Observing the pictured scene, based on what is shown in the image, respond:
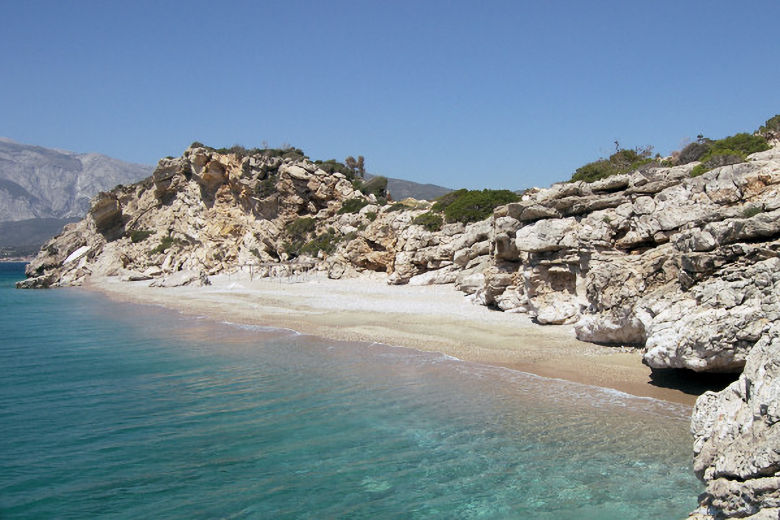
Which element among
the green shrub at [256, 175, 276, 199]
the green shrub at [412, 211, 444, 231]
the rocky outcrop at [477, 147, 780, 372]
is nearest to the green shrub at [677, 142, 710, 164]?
the rocky outcrop at [477, 147, 780, 372]

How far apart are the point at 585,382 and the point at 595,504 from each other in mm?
5015

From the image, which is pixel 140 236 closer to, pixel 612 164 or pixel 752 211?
pixel 612 164

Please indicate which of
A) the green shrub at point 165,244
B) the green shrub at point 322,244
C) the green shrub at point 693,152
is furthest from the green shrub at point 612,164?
the green shrub at point 165,244

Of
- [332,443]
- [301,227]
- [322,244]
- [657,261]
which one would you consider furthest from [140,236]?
[657,261]

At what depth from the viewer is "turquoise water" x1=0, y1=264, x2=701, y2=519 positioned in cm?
684

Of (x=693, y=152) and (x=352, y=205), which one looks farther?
(x=352, y=205)

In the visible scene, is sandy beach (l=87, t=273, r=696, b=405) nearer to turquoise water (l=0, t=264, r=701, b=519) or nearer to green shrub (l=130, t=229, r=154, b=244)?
turquoise water (l=0, t=264, r=701, b=519)

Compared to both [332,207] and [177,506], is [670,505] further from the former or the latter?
[332,207]

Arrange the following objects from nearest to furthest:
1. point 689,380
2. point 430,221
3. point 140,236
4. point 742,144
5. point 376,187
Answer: point 689,380 → point 742,144 → point 430,221 → point 376,187 → point 140,236

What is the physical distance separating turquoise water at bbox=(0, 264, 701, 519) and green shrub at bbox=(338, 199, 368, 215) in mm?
32156

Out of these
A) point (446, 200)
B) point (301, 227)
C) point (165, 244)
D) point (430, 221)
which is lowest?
point (165, 244)

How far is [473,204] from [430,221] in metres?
3.11

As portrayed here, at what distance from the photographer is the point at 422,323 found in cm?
1898

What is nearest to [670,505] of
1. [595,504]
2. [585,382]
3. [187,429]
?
[595,504]
